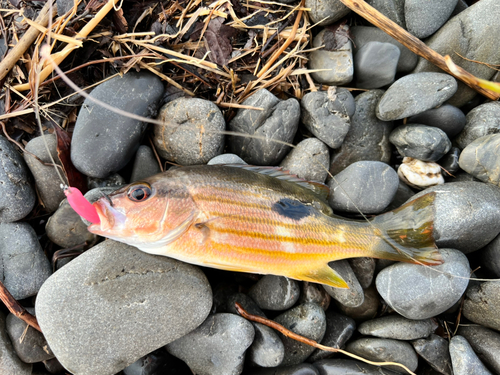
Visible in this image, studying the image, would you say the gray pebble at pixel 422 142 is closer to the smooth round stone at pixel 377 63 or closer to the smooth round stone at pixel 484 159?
the smooth round stone at pixel 484 159

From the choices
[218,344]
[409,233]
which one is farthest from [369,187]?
[218,344]

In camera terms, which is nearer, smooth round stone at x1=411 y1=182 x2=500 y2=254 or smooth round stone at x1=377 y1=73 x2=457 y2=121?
smooth round stone at x1=411 y1=182 x2=500 y2=254

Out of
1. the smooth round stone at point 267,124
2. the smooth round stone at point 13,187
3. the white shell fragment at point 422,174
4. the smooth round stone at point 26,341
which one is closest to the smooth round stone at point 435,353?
the white shell fragment at point 422,174

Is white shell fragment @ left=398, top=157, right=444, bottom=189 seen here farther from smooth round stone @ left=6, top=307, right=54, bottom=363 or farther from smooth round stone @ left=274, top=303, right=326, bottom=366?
smooth round stone @ left=6, top=307, right=54, bottom=363

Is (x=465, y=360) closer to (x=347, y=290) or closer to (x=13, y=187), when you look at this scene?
(x=347, y=290)

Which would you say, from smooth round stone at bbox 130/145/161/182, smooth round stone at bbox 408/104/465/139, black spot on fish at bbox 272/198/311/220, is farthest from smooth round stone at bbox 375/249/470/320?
smooth round stone at bbox 130/145/161/182

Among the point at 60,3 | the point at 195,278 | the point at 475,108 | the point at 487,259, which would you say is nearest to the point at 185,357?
the point at 195,278
